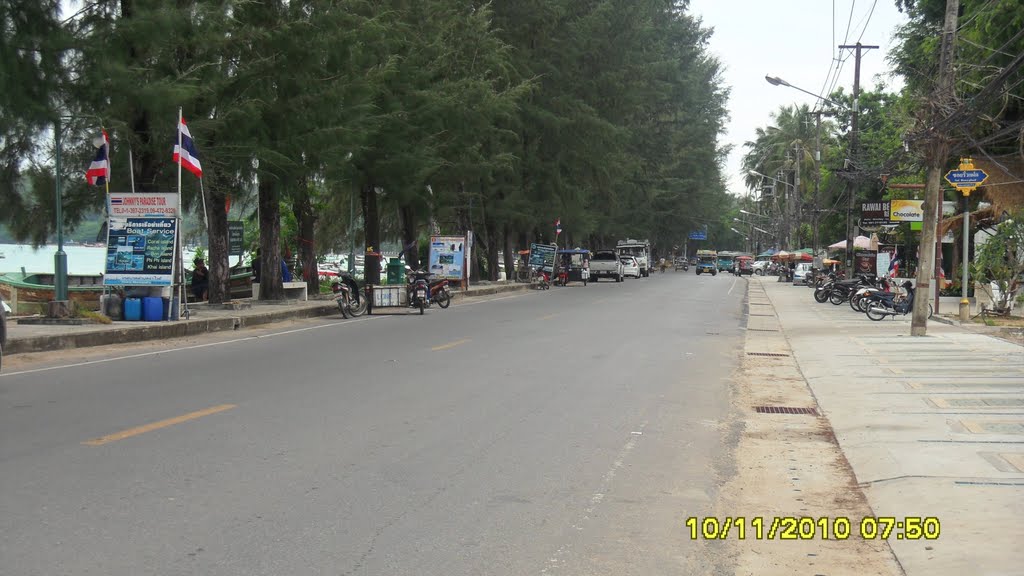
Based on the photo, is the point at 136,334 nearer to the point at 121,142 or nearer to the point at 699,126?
the point at 121,142

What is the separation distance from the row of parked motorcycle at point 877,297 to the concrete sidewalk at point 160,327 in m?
15.3

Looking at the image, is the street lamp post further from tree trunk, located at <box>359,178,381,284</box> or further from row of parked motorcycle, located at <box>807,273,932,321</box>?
row of parked motorcycle, located at <box>807,273,932,321</box>

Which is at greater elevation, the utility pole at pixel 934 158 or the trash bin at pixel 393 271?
the utility pole at pixel 934 158

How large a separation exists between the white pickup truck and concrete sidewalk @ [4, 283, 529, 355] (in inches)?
1463

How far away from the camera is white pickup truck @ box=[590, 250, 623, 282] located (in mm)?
64062

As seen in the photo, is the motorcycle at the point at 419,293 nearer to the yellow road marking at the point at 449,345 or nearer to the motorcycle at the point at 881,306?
the yellow road marking at the point at 449,345

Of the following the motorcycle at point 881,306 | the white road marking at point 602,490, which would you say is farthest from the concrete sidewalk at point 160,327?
the motorcycle at point 881,306

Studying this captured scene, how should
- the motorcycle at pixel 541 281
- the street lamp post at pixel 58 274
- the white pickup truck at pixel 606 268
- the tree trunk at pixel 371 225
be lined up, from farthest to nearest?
the white pickup truck at pixel 606 268 < the motorcycle at pixel 541 281 < the tree trunk at pixel 371 225 < the street lamp post at pixel 58 274

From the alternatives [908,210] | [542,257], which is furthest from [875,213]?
[542,257]

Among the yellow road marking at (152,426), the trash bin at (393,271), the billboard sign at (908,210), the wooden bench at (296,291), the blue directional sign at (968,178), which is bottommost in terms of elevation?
the yellow road marking at (152,426)

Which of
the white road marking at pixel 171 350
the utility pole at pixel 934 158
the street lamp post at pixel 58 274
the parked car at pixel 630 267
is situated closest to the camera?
the white road marking at pixel 171 350

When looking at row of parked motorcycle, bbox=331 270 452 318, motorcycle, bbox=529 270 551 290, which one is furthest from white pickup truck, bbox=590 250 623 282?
row of parked motorcycle, bbox=331 270 452 318

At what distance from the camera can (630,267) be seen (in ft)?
243

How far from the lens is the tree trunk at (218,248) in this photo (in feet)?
86.7
